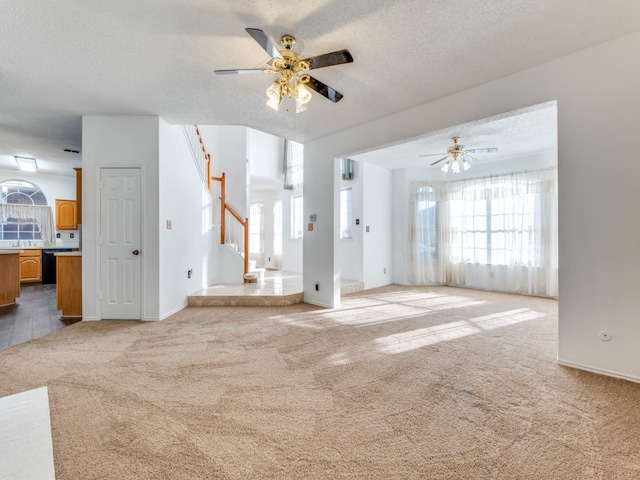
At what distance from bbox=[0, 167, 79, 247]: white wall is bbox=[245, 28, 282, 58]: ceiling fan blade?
809 centimetres

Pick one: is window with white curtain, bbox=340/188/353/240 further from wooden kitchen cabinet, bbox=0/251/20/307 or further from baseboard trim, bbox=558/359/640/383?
wooden kitchen cabinet, bbox=0/251/20/307

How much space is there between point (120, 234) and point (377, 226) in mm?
5095

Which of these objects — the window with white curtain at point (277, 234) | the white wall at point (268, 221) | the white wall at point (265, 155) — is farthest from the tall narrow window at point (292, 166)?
the window with white curtain at point (277, 234)

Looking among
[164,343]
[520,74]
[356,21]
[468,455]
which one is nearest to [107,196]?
[164,343]

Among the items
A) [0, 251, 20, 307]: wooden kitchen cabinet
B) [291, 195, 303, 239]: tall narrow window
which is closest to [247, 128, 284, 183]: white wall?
[291, 195, 303, 239]: tall narrow window

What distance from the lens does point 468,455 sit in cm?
156

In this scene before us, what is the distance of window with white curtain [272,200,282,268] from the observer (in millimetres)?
9492

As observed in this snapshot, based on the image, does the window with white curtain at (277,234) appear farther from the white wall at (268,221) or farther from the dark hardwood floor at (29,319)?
the dark hardwood floor at (29,319)

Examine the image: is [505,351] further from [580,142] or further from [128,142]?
[128,142]

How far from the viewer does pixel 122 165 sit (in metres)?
4.08

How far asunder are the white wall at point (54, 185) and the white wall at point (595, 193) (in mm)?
9869

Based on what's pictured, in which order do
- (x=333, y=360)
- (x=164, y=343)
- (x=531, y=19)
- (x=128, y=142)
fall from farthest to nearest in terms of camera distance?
(x=128, y=142)
(x=164, y=343)
(x=333, y=360)
(x=531, y=19)

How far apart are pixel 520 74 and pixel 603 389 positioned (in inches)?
111

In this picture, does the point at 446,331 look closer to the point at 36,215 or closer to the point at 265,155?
the point at 265,155
